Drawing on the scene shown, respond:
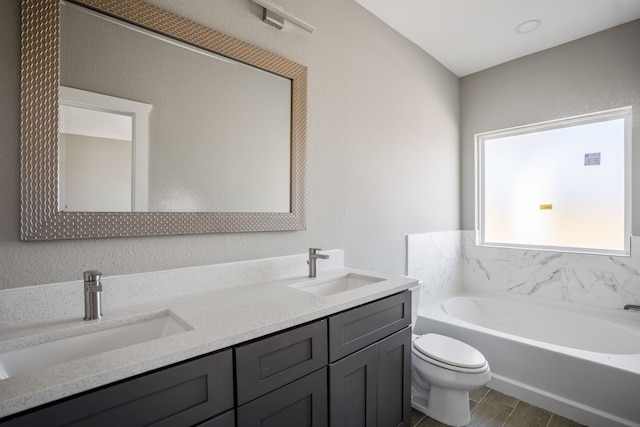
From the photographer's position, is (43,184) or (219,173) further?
(219,173)

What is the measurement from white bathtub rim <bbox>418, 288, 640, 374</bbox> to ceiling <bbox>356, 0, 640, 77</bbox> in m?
2.27

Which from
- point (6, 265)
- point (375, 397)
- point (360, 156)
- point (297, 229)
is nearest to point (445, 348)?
point (375, 397)

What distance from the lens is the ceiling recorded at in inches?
87.8

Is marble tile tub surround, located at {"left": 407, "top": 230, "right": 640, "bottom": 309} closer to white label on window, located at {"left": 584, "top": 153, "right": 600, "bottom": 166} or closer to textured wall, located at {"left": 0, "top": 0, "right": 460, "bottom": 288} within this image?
textured wall, located at {"left": 0, "top": 0, "right": 460, "bottom": 288}

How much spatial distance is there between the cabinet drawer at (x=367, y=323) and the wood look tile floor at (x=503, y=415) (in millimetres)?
840

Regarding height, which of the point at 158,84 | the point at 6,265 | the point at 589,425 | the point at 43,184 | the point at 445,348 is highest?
the point at 158,84

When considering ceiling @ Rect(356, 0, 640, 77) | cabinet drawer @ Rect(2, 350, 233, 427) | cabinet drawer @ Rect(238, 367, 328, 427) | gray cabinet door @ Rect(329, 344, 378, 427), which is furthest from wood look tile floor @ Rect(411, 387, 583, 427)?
ceiling @ Rect(356, 0, 640, 77)

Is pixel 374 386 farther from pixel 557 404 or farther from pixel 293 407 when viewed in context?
pixel 557 404

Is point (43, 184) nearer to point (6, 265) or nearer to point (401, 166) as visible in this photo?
point (6, 265)

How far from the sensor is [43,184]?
107 cm

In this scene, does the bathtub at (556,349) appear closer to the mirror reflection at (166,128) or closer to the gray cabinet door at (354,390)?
the gray cabinet door at (354,390)

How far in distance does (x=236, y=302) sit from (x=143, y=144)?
0.75 m

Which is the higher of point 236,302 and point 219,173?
point 219,173

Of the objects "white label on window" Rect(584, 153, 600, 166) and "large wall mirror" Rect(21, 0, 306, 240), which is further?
"white label on window" Rect(584, 153, 600, 166)
